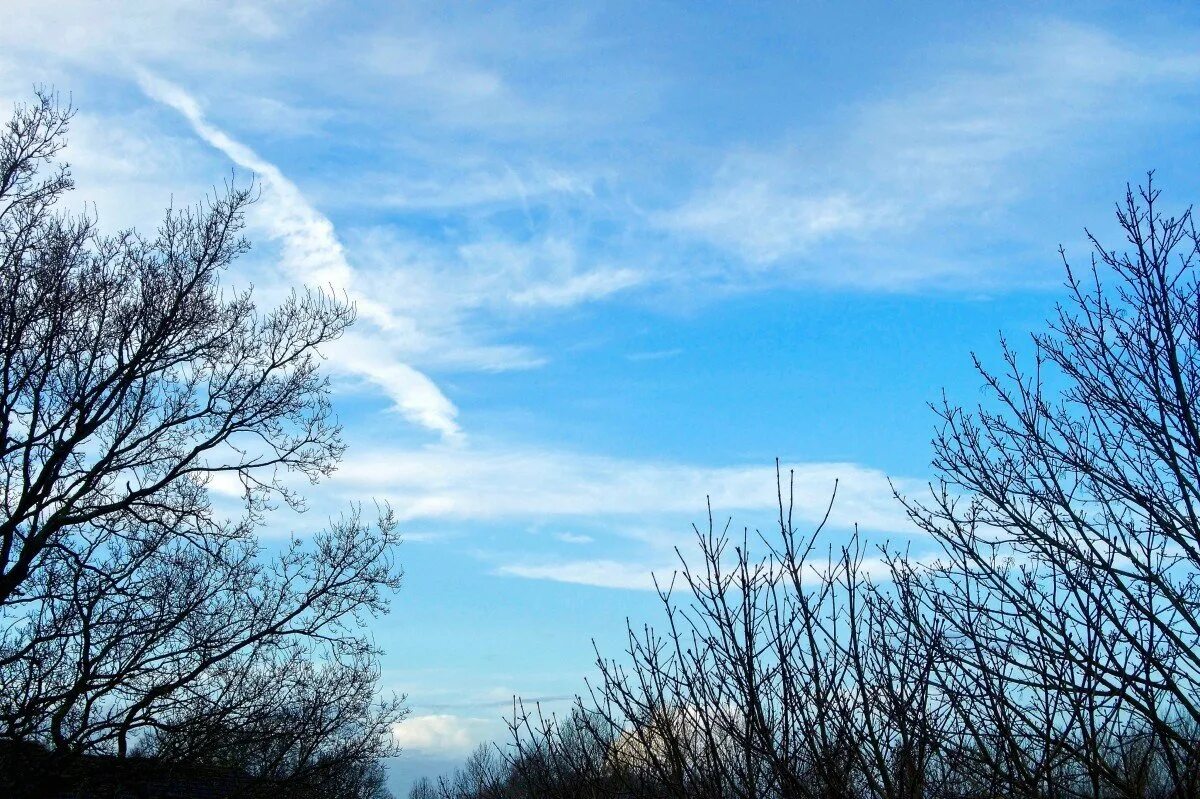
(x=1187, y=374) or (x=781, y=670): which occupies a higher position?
(x=1187, y=374)

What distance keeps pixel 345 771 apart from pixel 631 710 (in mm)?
11443

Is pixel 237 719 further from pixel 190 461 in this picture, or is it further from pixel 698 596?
pixel 698 596

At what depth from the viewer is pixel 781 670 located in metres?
5.29

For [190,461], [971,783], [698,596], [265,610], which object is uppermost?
[190,461]

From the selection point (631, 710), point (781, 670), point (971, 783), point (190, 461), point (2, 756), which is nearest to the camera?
point (781, 670)

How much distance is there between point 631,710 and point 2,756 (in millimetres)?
8896

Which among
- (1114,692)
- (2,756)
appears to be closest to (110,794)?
(2,756)

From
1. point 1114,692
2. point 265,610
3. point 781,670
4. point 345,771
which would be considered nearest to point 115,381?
point 265,610

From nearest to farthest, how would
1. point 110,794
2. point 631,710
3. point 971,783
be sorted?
point 971,783, point 631,710, point 110,794

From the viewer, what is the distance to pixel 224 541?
1376 cm

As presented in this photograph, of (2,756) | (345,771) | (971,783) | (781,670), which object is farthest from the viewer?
(345,771)

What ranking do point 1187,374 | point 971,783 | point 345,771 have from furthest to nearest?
point 345,771 → point 1187,374 → point 971,783

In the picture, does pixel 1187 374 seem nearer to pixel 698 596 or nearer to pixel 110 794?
pixel 698 596

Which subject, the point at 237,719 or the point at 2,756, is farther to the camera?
the point at 237,719
